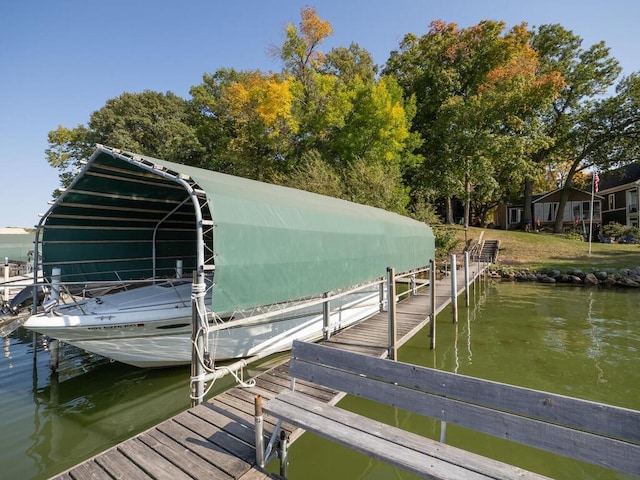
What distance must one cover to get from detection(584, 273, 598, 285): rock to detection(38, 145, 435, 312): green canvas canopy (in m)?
16.7

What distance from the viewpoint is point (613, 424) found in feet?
8.56

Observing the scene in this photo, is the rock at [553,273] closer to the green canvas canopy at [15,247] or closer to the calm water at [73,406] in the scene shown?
the calm water at [73,406]

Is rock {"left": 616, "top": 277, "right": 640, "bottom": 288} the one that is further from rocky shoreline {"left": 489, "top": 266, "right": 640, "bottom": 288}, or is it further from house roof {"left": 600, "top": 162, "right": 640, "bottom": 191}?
house roof {"left": 600, "top": 162, "right": 640, "bottom": 191}

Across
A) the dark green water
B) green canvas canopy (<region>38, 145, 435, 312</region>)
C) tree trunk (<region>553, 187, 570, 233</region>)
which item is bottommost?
the dark green water

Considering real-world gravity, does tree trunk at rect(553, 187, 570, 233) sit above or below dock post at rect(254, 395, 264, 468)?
above

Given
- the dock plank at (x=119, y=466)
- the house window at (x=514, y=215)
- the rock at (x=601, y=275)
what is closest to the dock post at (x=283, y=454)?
the dock plank at (x=119, y=466)

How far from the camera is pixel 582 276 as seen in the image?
2216 centimetres

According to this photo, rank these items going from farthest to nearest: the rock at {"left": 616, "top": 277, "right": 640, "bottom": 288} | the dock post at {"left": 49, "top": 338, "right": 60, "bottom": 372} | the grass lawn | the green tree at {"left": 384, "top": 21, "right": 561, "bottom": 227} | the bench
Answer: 1. the green tree at {"left": 384, "top": 21, "right": 561, "bottom": 227}
2. the grass lawn
3. the rock at {"left": 616, "top": 277, "right": 640, "bottom": 288}
4. the dock post at {"left": 49, "top": 338, "right": 60, "bottom": 372}
5. the bench

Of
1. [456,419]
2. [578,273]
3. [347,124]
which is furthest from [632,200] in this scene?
[456,419]

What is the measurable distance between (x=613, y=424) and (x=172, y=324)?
696 cm

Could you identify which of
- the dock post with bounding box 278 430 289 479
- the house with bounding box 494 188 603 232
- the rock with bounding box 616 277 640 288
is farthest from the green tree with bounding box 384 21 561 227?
the dock post with bounding box 278 430 289 479

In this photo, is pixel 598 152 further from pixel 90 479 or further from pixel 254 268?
pixel 90 479

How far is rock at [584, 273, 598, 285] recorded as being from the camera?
21.6 meters

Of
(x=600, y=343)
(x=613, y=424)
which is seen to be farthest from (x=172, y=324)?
(x=600, y=343)
